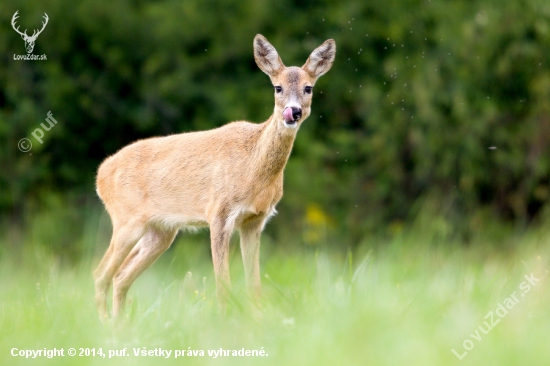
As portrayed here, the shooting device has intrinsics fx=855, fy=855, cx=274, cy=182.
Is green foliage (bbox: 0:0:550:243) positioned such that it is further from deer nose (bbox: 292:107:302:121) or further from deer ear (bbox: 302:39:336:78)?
deer nose (bbox: 292:107:302:121)

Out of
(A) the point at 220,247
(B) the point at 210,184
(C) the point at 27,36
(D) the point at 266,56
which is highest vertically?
(D) the point at 266,56

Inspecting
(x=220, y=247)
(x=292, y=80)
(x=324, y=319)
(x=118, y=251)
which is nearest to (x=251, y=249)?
(x=220, y=247)

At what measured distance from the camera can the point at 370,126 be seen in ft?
51.1

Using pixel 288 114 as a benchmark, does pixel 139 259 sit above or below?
below

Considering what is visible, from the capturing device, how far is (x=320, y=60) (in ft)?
24.0

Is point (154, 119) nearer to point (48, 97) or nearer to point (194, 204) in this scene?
point (48, 97)

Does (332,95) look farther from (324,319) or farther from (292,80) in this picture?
(324,319)

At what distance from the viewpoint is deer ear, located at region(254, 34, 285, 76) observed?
719 cm

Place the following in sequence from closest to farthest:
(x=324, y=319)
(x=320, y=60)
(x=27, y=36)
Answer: (x=324, y=319)
(x=320, y=60)
(x=27, y=36)

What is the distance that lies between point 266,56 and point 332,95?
9153 millimetres

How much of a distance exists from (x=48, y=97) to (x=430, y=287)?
35.3ft

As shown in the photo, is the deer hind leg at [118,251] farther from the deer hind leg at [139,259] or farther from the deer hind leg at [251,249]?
the deer hind leg at [251,249]

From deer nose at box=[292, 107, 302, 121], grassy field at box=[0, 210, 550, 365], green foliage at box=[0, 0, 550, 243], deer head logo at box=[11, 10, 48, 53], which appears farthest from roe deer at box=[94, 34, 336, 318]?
deer head logo at box=[11, 10, 48, 53]

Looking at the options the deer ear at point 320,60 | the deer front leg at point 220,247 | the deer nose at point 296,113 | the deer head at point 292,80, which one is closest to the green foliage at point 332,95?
the deer ear at point 320,60
